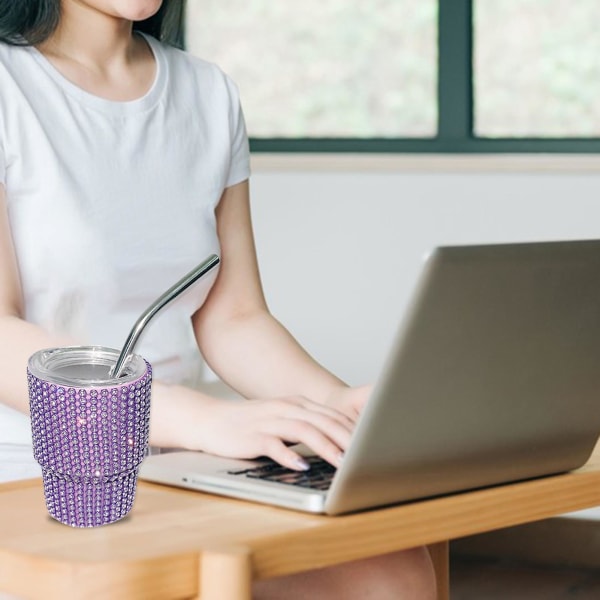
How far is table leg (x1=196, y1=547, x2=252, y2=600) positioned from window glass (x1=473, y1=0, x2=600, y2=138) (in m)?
3.31

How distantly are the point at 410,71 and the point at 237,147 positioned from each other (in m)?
2.45

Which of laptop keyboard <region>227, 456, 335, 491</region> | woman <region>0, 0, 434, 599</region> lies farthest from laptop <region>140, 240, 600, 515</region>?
woman <region>0, 0, 434, 599</region>

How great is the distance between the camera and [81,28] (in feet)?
5.04

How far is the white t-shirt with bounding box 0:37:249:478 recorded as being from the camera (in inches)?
56.2

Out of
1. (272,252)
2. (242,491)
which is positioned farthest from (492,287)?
(272,252)

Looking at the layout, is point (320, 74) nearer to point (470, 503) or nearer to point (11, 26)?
Answer: point (11, 26)

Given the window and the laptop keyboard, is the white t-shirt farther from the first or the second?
the window

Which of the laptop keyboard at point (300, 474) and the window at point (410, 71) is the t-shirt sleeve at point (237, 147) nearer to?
the laptop keyboard at point (300, 474)

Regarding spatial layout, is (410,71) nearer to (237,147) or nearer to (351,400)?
(237,147)

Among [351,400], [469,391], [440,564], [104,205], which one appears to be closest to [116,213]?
[104,205]

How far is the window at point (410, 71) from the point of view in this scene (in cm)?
392

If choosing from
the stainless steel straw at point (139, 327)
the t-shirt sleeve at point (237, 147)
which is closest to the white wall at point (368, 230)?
the t-shirt sleeve at point (237, 147)

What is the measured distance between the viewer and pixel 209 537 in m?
0.87

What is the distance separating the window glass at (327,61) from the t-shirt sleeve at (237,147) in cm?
241
